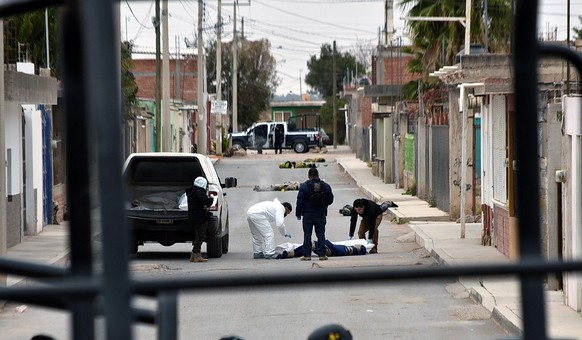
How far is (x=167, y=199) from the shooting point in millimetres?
20531

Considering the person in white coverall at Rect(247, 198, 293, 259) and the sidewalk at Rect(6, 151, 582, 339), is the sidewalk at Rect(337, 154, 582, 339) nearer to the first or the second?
the sidewalk at Rect(6, 151, 582, 339)

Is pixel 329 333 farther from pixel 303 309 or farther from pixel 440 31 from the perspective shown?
pixel 440 31

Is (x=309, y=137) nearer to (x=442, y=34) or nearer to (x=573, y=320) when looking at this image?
(x=442, y=34)

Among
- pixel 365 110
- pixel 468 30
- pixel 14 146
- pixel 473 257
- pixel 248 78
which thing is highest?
pixel 248 78

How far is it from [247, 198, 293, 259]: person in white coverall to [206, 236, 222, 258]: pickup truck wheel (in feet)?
2.04

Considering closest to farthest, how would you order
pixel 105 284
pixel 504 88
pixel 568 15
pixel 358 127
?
pixel 105 284 → pixel 568 15 → pixel 504 88 → pixel 358 127

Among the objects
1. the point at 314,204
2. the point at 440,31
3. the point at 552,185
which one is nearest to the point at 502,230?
the point at 314,204

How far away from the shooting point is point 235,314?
1335 cm

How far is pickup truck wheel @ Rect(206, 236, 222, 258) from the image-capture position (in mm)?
19750

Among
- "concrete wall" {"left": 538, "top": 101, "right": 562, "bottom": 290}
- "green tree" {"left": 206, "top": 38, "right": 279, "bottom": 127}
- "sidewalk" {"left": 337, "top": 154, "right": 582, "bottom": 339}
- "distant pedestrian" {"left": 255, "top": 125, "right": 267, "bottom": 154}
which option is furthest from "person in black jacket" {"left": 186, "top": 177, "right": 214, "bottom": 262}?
"green tree" {"left": 206, "top": 38, "right": 279, "bottom": 127}

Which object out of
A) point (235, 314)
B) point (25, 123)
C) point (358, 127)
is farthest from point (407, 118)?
point (358, 127)

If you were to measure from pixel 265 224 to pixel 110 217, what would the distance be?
1807 cm

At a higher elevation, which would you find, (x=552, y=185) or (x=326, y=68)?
(x=326, y=68)

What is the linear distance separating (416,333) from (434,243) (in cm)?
828
